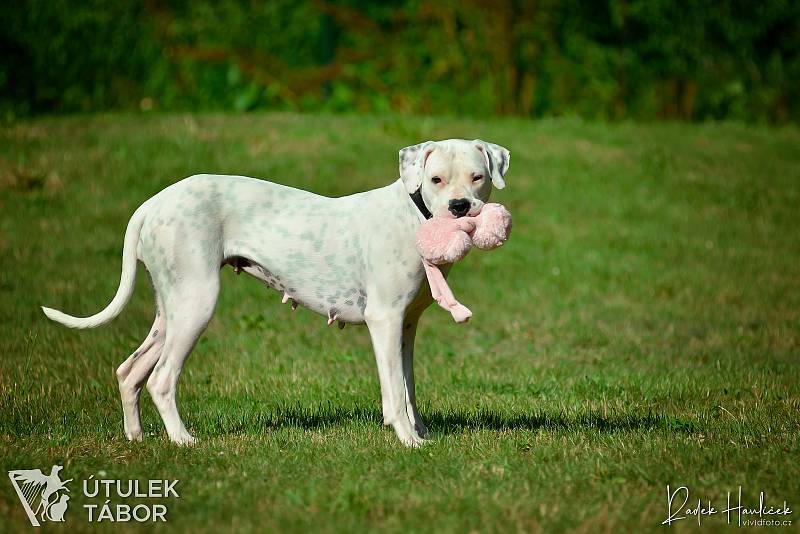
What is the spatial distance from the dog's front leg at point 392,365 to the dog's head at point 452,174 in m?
0.68

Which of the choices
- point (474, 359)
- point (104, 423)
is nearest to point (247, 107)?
point (474, 359)

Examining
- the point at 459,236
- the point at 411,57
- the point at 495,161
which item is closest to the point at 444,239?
the point at 459,236

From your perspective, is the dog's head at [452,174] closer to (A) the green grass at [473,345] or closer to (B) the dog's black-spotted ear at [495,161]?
(B) the dog's black-spotted ear at [495,161]

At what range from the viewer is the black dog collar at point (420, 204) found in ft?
21.2

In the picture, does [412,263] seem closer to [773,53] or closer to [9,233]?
[9,233]

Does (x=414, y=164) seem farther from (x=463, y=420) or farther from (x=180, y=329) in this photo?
(x=463, y=420)

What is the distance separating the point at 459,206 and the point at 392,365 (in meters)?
1.00

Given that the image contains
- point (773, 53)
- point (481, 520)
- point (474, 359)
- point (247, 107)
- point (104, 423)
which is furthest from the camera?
point (247, 107)

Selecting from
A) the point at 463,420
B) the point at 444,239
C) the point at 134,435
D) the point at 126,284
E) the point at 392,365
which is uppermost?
the point at 444,239

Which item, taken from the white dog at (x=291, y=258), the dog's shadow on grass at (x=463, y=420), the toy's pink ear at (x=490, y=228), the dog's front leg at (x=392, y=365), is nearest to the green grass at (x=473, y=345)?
the dog's shadow on grass at (x=463, y=420)

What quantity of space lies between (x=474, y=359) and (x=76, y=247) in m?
5.20

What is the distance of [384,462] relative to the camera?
6031 mm

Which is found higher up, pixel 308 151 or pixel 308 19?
pixel 308 19

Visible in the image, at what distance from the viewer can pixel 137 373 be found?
673cm
